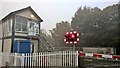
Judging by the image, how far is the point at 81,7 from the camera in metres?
26.4

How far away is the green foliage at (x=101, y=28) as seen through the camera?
17.4m

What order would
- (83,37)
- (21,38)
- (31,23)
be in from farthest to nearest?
(83,37)
(31,23)
(21,38)

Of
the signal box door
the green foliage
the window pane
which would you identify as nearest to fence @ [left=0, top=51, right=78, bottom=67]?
the signal box door

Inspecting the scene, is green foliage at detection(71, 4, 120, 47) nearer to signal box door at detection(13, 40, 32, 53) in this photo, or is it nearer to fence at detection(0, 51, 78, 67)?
signal box door at detection(13, 40, 32, 53)

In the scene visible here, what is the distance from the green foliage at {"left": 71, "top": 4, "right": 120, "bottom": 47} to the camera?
17375mm

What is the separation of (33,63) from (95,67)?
2.41 m

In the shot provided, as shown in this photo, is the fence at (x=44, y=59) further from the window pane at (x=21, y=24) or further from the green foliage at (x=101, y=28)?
the green foliage at (x=101, y=28)

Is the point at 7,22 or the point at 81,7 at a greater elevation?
the point at 81,7

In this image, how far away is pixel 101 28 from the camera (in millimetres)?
19000

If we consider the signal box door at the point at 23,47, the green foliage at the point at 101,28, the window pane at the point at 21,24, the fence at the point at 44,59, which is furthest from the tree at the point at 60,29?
the fence at the point at 44,59

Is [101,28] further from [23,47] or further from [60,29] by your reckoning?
[23,47]

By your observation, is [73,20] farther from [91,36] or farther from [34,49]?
[34,49]

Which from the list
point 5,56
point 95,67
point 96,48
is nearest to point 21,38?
point 5,56

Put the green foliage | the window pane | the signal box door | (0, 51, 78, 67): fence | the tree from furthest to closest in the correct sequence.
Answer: the tree < the green foliage < the window pane < the signal box door < (0, 51, 78, 67): fence
